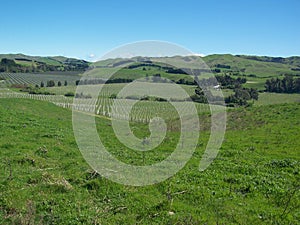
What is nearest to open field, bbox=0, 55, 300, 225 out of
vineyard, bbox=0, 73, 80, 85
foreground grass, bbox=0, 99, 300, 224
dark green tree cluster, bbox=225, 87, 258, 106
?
foreground grass, bbox=0, 99, 300, 224

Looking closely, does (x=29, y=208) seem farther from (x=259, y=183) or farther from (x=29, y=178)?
(x=259, y=183)

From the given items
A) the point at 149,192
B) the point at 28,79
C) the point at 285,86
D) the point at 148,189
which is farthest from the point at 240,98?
the point at 28,79

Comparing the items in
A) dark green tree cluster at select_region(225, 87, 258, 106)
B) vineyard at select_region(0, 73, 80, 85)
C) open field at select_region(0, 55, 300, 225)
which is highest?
vineyard at select_region(0, 73, 80, 85)

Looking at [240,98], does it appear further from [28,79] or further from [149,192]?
[28,79]

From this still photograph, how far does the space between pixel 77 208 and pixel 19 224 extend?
1664 millimetres

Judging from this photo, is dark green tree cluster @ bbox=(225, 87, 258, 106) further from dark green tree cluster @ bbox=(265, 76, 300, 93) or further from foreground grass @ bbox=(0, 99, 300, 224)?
foreground grass @ bbox=(0, 99, 300, 224)

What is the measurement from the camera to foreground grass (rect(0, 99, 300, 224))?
8727 millimetres

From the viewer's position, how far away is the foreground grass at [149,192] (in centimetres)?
873

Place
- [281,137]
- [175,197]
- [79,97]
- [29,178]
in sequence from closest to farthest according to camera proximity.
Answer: [175,197] < [29,178] < [281,137] < [79,97]

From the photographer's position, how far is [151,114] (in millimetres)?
62281

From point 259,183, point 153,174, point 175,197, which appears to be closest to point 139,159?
point 153,174

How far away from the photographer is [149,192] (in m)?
10.6

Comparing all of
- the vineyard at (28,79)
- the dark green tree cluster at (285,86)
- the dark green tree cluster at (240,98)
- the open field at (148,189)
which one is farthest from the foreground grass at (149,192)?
the vineyard at (28,79)

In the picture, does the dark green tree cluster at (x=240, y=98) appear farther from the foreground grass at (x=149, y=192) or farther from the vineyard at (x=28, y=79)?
the vineyard at (x=28, y=79)
